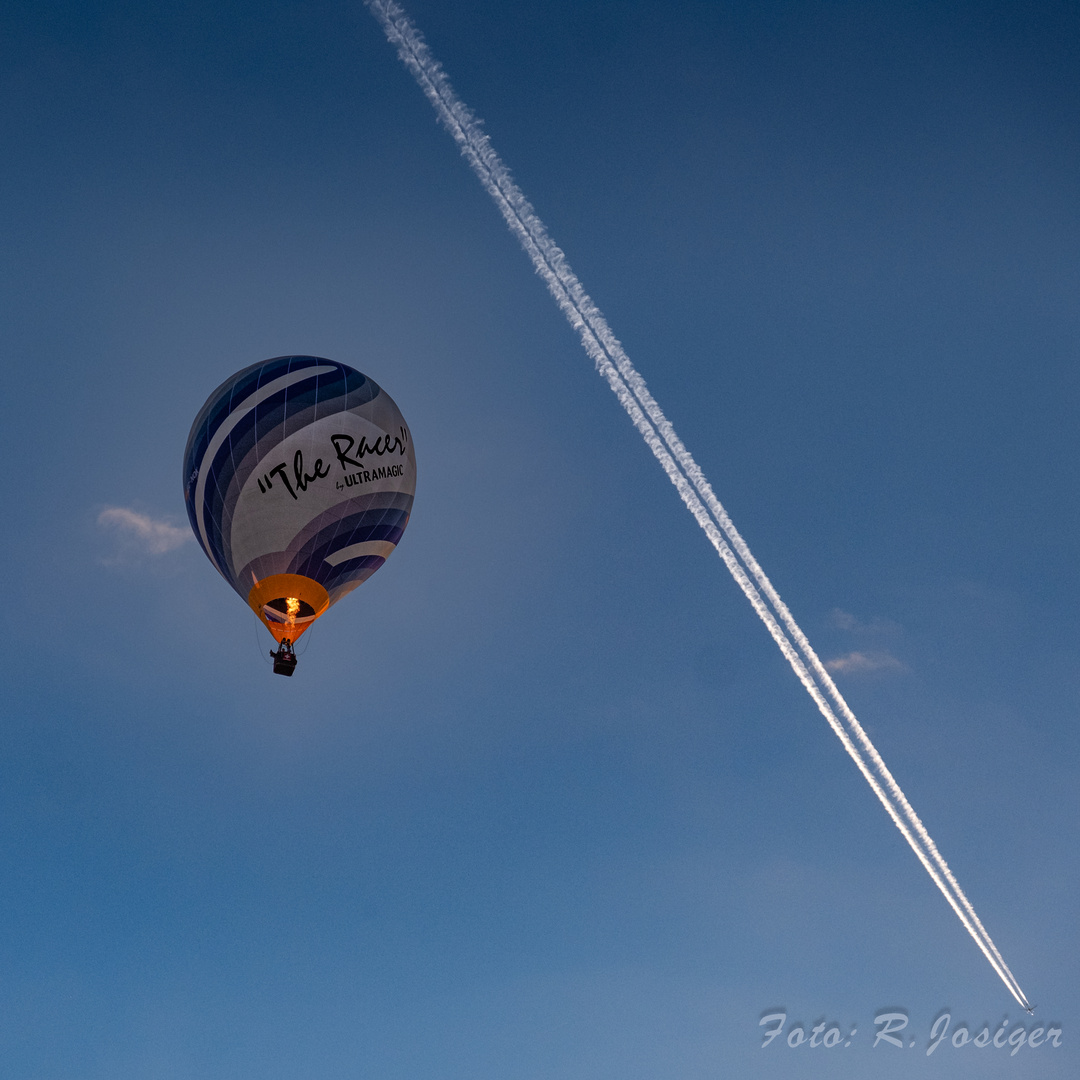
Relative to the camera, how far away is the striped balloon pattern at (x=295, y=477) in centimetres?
4022

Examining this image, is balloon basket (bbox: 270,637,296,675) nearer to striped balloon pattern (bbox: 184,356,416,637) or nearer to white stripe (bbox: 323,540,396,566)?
striped balloon pattern (bbox: 184,356,416,637)

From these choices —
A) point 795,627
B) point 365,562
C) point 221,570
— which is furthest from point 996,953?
point 221,570

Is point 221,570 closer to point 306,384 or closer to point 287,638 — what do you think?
point 287,638

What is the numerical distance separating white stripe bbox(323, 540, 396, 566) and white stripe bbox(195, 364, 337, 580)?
14.9 feet

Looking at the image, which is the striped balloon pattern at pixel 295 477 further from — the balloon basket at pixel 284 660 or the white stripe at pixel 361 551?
the balloon basket at pixel 284 660

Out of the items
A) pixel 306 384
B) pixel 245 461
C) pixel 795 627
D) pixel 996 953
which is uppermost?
pixel 306 384

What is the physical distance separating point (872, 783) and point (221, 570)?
28378 millimetres

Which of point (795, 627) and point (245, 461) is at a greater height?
point (245, 461)

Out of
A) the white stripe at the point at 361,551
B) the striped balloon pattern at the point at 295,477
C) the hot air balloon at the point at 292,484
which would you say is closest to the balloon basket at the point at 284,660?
the hot air balloon at the point at 292,484

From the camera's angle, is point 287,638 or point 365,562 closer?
point 287,638

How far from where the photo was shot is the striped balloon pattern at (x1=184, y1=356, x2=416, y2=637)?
40.2 metres

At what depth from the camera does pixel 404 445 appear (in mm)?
43938

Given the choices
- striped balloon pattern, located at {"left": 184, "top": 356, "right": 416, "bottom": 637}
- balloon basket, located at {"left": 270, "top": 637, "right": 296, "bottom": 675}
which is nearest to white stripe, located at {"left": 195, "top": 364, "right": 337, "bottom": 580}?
striped balloon pattern, located at {"left": 184, "top": 356, "right": 416, "bottom": 637}

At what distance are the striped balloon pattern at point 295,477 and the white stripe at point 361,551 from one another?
2.0 inches
